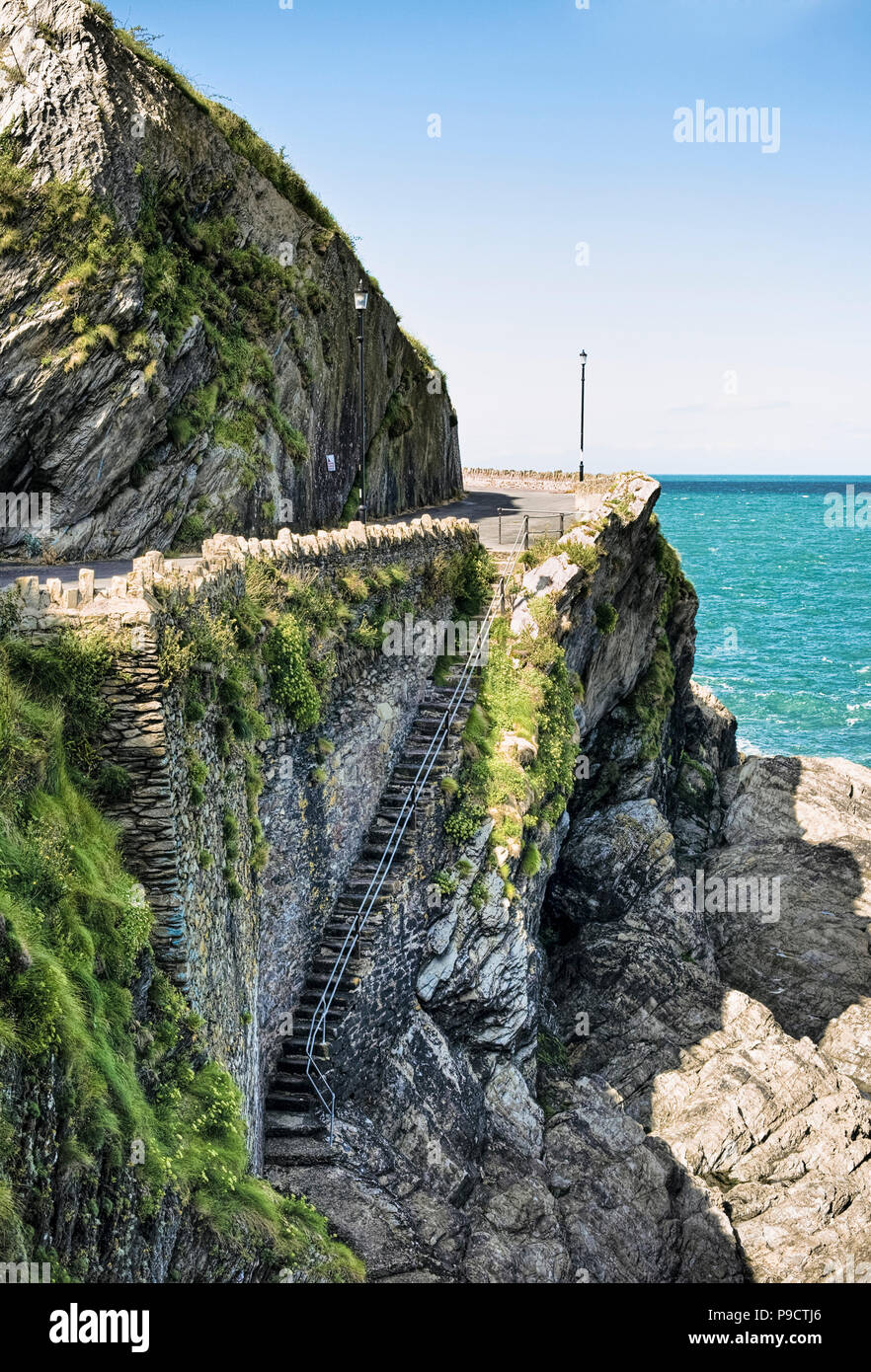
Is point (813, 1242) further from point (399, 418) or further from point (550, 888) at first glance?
point (399, 418)

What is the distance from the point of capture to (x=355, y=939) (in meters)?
16.5

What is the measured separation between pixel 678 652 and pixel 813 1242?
2083cm

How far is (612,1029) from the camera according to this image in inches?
912

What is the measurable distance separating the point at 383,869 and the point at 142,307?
11036mm

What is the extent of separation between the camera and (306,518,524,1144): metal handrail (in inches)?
590

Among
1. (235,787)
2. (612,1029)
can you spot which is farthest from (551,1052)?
(235,787)

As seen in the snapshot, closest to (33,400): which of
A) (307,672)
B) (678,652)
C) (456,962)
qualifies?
(307,672)

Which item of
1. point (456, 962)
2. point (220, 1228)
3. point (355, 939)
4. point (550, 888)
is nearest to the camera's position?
point (220, 1228)

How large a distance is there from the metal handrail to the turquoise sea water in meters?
29.6

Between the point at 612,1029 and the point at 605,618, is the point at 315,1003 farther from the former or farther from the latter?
the point at 605,618

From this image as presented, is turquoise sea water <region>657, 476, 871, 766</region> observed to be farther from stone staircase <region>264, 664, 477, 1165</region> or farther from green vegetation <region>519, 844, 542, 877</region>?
stone staircase <region>264, 664, 477, 1165</region>

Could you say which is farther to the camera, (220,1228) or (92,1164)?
(220,1228)

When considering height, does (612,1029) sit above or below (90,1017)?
below

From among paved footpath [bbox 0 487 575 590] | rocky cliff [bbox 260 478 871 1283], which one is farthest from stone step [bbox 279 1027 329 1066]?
paved footpath [bbox 0 487 575 590]
